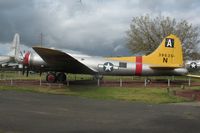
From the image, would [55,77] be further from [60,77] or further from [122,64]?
[122,64]

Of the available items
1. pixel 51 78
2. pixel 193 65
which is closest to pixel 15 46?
pixel 51 78

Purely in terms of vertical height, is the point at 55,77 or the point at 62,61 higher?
the point at 62,61

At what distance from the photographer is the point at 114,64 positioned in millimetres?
29578

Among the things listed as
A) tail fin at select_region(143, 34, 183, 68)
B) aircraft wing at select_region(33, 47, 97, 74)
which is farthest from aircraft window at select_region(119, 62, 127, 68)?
aircraft wing at select_region(33, 47, 97, 74)

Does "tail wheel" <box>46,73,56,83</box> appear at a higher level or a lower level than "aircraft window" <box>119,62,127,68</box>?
lower

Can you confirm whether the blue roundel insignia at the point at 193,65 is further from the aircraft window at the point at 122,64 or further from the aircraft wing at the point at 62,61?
the aircraft wing at the point at 62,61

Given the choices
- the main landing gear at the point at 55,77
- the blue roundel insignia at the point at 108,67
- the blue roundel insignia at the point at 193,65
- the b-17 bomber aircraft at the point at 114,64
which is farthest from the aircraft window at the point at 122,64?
the blue roundel insignia at the point at 193,65

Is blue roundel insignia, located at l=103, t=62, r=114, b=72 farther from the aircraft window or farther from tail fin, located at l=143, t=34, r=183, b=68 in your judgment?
tail fin, located at l=143, t=34, r=183, b=68

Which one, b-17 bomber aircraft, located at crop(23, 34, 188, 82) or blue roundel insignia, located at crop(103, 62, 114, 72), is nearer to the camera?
b-17 bomber aircraft, located at crop(23, 34, 188, 82)

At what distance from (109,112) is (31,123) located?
3897 millimetres

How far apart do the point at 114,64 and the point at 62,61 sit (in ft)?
16.3

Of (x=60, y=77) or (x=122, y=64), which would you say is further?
(x=122, y=64)

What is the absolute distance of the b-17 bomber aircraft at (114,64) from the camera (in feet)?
91.7

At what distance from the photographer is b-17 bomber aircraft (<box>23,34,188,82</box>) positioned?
2796cm
